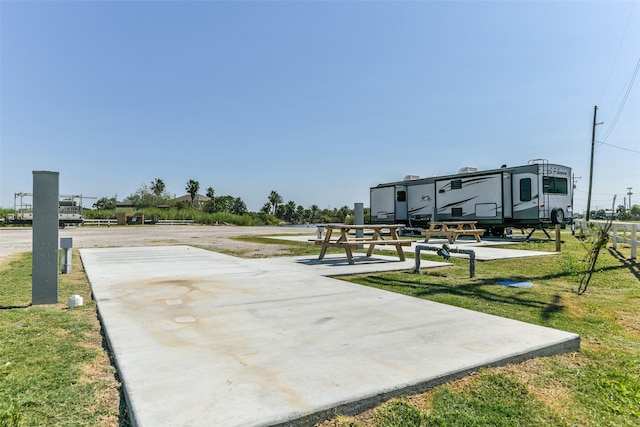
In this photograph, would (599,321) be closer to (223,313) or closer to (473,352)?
(473,352)

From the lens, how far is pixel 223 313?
11.7 ft

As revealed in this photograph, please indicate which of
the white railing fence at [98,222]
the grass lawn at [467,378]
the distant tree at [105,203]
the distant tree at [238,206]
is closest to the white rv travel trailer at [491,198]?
the grass lawn at [467,378]

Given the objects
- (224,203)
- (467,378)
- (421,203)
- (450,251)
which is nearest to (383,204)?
(421,203)

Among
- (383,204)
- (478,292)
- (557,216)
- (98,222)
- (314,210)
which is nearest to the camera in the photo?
(478,292)

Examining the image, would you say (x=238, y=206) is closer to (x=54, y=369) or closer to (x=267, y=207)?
(x=267, y=207)

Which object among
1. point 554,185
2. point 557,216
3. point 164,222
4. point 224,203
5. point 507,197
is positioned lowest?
point 164,222

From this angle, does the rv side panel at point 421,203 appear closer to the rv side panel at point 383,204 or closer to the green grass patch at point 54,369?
the rv side panel at point 383,204

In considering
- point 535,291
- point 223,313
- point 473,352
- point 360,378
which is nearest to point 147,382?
point 360,378

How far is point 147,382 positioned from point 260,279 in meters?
3.33

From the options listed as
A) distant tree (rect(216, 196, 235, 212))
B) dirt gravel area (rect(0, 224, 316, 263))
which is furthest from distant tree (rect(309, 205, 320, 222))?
dirt gravel area (rect(0, 224, 316, 263))

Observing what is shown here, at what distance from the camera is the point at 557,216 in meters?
14.3

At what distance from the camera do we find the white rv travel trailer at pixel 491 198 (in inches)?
561

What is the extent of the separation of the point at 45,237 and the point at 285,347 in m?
3.17

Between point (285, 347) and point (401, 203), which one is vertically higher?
point (401, 203)
